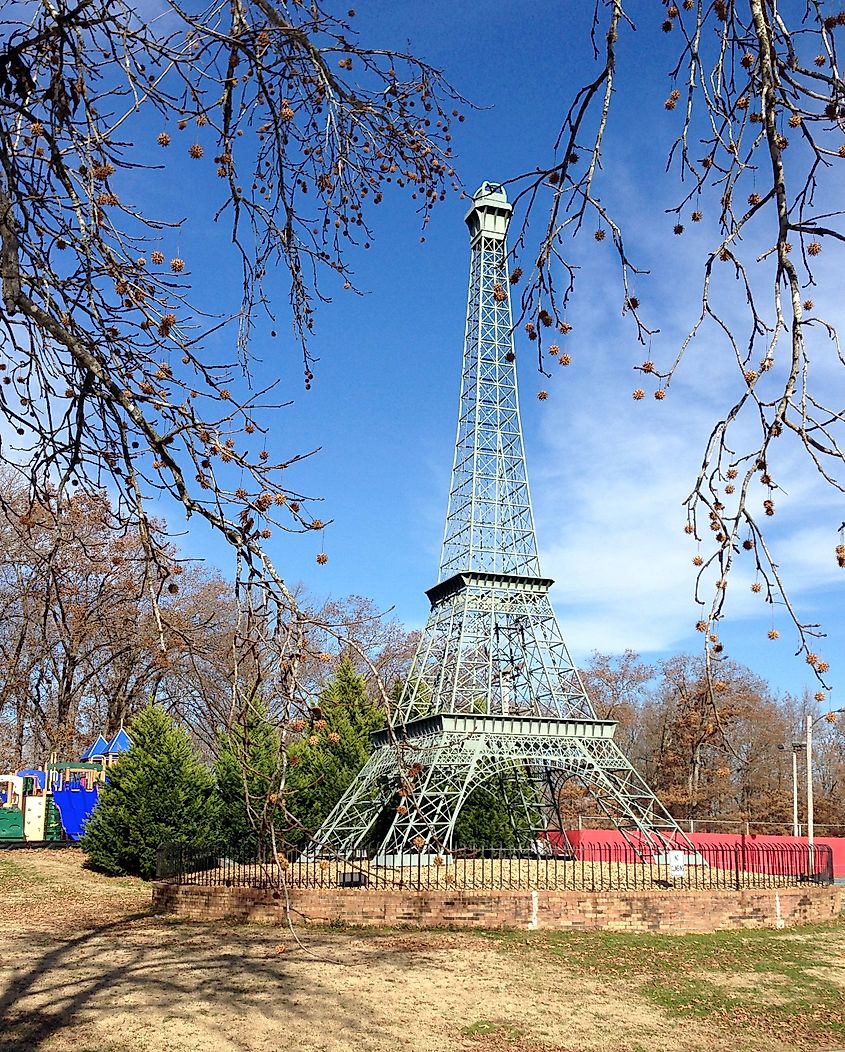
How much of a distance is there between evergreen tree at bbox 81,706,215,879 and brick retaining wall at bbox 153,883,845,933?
25.4 ft

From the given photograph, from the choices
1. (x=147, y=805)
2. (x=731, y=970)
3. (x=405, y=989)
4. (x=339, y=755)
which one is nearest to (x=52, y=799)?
(x=147, y=805)

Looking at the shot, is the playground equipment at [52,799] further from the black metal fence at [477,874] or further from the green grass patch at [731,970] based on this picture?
the green grass patch at [731,970]

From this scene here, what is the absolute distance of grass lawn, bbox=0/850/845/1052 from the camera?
1066cm

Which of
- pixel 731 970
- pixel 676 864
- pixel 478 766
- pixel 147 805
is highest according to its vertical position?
pixel 478 766

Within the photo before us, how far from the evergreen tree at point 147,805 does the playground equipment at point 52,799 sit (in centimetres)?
366

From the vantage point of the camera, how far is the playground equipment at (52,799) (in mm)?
31500

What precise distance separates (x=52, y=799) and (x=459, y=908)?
20115 millimetres

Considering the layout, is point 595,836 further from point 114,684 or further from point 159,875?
point 114,684

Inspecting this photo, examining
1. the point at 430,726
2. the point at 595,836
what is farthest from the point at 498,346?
the point at 595,836

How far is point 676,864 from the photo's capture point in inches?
824

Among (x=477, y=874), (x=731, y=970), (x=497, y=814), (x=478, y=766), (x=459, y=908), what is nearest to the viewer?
(x=731, y=970)

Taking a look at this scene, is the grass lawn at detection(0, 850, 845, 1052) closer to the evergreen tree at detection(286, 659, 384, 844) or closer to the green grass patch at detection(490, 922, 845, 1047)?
the green grass patch at detection(490, 922, 845, 1047)

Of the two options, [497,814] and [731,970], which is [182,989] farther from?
[497,814]

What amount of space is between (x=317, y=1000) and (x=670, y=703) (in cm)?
4621
